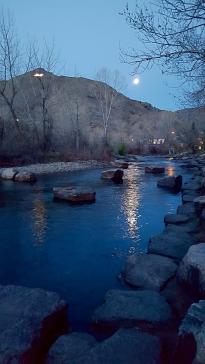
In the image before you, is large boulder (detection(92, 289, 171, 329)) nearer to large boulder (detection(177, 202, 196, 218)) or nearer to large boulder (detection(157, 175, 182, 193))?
large boulder (detection(177, 202, 196, 218))

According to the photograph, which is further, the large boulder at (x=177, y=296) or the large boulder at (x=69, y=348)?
the large boulder at (x=177, y=296)

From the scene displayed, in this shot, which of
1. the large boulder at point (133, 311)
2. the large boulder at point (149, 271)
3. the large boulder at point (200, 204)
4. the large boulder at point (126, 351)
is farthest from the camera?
the large boulder at point (200, 204)

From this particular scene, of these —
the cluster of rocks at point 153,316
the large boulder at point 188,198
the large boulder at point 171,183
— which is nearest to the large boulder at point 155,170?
the large boulder at point 171,183

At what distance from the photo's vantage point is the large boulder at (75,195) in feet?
36.5

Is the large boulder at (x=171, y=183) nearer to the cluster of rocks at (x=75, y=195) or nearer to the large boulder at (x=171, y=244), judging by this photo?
the cluster of rocks at (x=75, y=195)

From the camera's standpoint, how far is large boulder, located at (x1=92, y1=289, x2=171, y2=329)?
361 centimetres

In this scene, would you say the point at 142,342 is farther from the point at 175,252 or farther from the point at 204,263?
the point at 175,252

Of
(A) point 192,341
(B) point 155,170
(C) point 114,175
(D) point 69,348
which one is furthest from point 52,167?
(A) point 192,341

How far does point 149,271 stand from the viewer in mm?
4902

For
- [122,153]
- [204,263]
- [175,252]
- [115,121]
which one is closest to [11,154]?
[122,153]

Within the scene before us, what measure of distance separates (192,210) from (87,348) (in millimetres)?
6509

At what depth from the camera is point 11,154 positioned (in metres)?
23.8

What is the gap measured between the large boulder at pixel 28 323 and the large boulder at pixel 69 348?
0.15 m

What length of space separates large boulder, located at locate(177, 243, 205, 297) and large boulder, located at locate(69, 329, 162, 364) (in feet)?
4.80
